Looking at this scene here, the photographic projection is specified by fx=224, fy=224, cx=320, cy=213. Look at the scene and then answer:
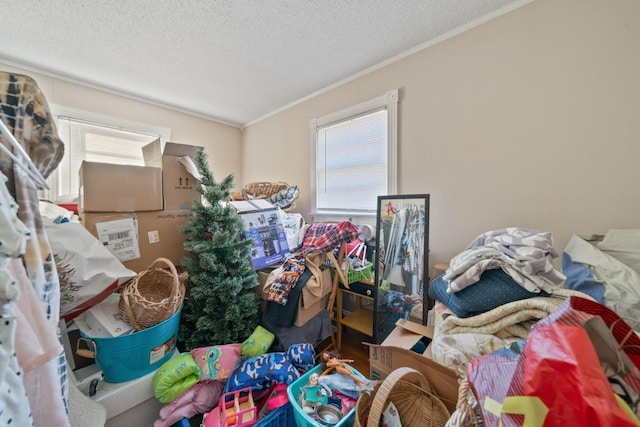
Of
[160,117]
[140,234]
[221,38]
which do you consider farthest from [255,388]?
[160,117]

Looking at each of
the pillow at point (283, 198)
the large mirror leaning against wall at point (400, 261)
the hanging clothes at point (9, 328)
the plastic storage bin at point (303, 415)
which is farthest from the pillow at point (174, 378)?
the pillow at point (283, 198)

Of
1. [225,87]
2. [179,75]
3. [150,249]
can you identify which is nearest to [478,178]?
[150,249]

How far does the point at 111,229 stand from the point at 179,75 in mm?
1651

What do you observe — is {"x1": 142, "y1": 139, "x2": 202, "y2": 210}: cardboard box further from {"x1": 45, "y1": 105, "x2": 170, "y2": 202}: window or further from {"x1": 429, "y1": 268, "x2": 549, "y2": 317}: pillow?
{"x1": 429, "y1": 268, "x2": 549, "y2": 317}: pillow

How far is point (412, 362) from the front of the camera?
33.4 inches

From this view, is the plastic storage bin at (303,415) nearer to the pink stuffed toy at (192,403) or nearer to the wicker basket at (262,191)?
the pink stuffed toy at (192,403)

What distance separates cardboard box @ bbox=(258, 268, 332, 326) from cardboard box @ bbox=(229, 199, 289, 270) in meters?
0.09

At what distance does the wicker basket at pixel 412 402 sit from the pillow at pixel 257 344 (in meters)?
0.68

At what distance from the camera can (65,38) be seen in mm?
1652

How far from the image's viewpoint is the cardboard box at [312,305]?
1393 millimetres

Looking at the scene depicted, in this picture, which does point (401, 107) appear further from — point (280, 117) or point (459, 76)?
point (280, 117)

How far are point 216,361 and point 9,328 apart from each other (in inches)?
38.9

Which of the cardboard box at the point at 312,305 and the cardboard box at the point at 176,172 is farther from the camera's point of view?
the cardboard box at the point at 176,172

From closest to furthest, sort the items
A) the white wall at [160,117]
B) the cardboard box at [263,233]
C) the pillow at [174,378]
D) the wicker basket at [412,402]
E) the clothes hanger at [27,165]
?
the clothes hanger at [27,165] → the wicker basket at [412,402] → the pillow at [174,378] → the cardboard box at [263,233] → the white wall at [160,117]
